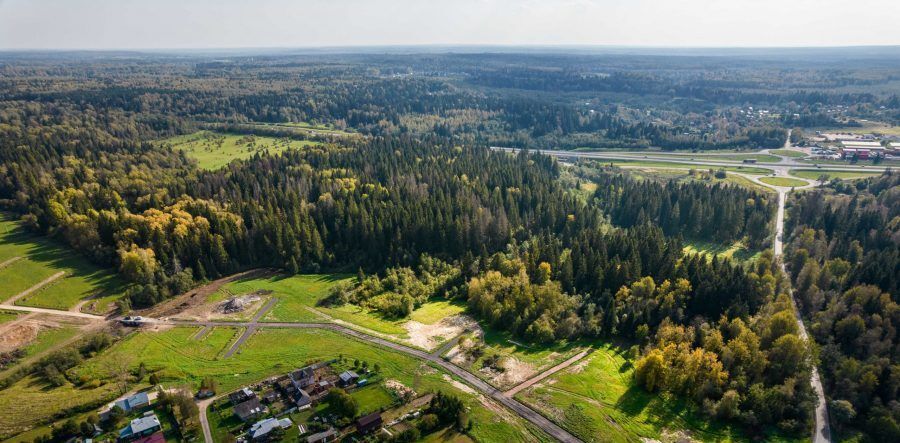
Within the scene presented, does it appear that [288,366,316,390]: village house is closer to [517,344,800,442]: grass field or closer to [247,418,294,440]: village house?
[247,418,294,440]: village house

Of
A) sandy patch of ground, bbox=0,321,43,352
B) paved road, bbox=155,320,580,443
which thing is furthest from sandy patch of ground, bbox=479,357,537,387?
sandy patch of ground, bbox=0,321,43,352

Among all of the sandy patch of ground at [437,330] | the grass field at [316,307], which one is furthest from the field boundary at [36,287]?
the sandy patch of ground at [437,330]

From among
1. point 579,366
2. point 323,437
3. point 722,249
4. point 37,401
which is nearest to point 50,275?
point 37,401

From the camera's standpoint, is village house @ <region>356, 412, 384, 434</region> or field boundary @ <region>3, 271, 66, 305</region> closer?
village house @ <region>356, 412, 384, 434</region>

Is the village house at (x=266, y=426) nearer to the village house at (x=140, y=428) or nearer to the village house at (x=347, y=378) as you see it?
the village house at (x=347, y=378)

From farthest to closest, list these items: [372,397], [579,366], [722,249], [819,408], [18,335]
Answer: [722,249]
[18,335]
[579,366]
[819,408]
[372,397]

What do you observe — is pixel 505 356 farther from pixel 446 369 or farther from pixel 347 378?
pixel 347 378
